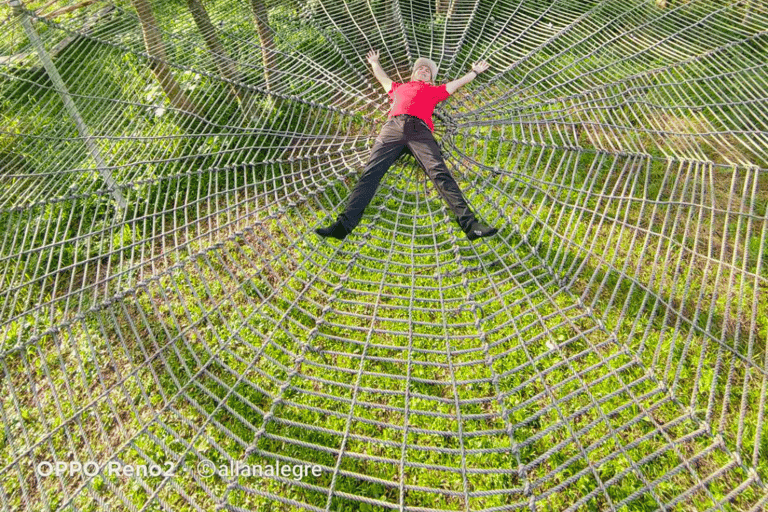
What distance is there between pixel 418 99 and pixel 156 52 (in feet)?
7.12

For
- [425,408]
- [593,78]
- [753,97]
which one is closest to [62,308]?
[425,408]

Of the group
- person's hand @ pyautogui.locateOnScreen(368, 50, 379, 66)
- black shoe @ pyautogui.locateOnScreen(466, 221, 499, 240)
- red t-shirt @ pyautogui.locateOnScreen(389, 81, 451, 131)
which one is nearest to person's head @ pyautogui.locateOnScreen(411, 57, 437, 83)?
red t-shirt @ pyautogui.locateOnScreen(389, 81, 451, 131)

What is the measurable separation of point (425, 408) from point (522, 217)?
1.53 meters

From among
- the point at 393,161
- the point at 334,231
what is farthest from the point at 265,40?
the point at 334,231

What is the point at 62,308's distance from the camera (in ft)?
9.39

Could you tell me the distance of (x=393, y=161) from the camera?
2.94 metres

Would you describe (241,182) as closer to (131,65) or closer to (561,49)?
(131,65)

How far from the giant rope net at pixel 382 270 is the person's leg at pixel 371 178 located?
232 millimetres

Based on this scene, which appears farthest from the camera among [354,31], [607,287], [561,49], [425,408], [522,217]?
[354,31]

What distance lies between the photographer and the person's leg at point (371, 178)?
2750mm

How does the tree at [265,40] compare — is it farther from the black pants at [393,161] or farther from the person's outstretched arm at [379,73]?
the black pants at [393,161]

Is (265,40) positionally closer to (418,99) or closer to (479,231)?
(418,99)

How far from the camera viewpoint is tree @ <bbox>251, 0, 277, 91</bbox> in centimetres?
377

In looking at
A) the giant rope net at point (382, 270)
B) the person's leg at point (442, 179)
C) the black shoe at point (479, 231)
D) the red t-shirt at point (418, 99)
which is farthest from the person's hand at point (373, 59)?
the black shoe at point (479, 231)
